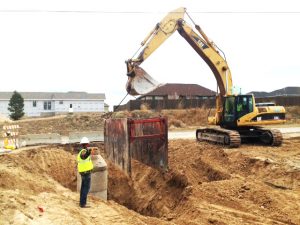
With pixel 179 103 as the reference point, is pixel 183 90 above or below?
above

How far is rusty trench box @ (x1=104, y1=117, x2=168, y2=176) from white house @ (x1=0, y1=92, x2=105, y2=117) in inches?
2078

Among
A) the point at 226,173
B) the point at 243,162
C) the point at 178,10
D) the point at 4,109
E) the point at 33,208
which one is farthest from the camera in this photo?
the point at 4,109

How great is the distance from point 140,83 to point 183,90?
40.9 meters

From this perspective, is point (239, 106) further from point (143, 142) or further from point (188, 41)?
point (143, 142)

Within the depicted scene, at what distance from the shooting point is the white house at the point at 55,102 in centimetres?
6344

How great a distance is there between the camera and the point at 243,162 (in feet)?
40.5

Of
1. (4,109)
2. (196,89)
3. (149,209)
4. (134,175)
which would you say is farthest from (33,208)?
(4,109)

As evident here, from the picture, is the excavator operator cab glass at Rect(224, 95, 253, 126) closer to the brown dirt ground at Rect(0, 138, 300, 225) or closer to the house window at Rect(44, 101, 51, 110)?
the brown dirt ground at Rect(0, 138, 300, 225)

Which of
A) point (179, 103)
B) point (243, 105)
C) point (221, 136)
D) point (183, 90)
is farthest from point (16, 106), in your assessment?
point (243, 105)

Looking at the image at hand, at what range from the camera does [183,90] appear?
176ft

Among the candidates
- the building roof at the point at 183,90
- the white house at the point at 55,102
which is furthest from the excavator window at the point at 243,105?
the white house at the point at 55,102

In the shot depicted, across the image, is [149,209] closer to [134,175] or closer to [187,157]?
[134,175]

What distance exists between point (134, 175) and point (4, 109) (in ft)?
187

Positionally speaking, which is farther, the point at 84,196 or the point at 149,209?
the point at 149,209
